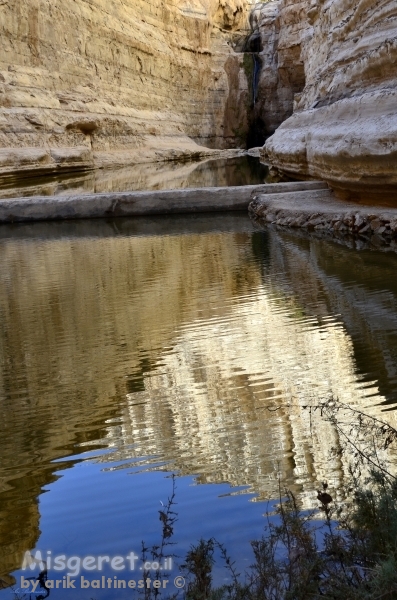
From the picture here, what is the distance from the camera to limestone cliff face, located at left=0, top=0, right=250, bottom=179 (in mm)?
17719

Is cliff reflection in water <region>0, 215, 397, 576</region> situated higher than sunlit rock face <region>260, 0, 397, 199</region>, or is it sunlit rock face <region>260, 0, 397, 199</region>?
sunlit rock face <region>260, 0, 397, 199</region>

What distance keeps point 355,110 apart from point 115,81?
1723 cm

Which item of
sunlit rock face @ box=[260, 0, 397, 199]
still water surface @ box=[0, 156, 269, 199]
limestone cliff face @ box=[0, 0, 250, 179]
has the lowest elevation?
sunlit rock face @ box=[260, 0, 397, 199]

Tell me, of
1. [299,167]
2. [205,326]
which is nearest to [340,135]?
[299,167]

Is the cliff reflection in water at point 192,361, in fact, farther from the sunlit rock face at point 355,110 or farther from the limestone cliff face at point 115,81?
the limestone cliff face at point 115,81

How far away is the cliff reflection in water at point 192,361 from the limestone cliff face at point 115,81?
10266mm

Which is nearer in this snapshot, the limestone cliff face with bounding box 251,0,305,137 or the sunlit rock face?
the sunlit rock face

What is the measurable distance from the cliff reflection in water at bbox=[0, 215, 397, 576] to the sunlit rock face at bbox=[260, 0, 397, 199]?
0.93 metres

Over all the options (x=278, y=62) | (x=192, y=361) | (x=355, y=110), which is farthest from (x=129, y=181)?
(x=278, y=62)

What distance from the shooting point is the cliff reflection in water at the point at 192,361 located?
8.61 feet

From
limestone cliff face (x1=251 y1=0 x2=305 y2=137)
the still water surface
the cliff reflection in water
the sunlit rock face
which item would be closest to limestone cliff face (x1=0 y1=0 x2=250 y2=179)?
the still water surface

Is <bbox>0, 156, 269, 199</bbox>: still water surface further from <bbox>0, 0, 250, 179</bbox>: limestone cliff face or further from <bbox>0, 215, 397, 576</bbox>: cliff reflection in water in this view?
<bbox>0, 215, 397, 576</bbox>: cliff reflection in water

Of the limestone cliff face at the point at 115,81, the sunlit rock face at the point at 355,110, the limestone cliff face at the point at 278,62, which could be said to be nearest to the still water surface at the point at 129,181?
the limestone cliff face at the point at 115,81

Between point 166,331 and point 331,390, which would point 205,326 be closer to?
point 166,331
